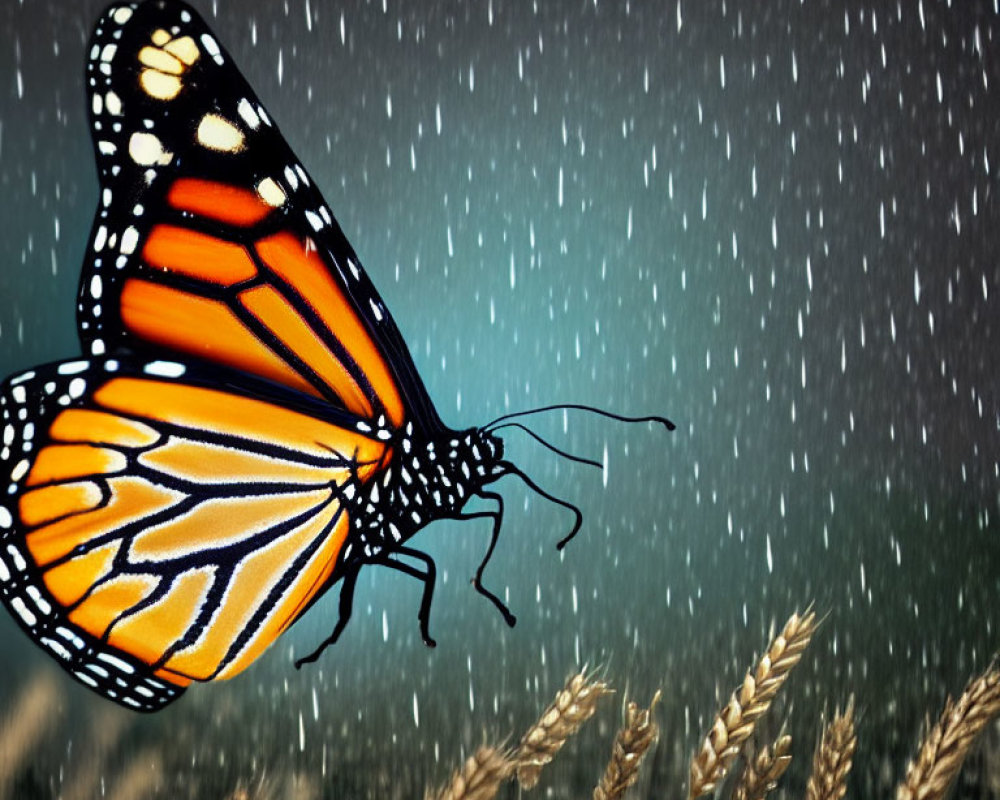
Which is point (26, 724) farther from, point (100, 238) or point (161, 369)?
point (100, 238)

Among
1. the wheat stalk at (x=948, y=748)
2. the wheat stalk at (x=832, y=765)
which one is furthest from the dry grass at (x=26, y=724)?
the wheat stalk at (x=948, y=748)

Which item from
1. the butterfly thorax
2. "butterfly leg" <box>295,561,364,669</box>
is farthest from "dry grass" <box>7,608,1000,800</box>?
the butterfly thorax

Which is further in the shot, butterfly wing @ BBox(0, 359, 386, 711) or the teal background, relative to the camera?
the teal background

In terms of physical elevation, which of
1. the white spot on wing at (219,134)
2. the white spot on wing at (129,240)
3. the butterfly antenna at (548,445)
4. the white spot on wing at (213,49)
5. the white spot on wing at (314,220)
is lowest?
the butterfly antenna at (548,445)

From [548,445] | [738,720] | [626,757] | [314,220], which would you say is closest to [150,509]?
[314,220]

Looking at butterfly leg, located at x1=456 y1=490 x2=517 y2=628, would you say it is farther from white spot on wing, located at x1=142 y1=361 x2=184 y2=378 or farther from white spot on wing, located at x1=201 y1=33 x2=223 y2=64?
white spot on wing, located at x1=201 y1=33 x2=223 y2=64

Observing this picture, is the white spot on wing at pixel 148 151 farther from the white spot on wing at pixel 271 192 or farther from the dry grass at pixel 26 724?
the dry grass at pixel 26 724
